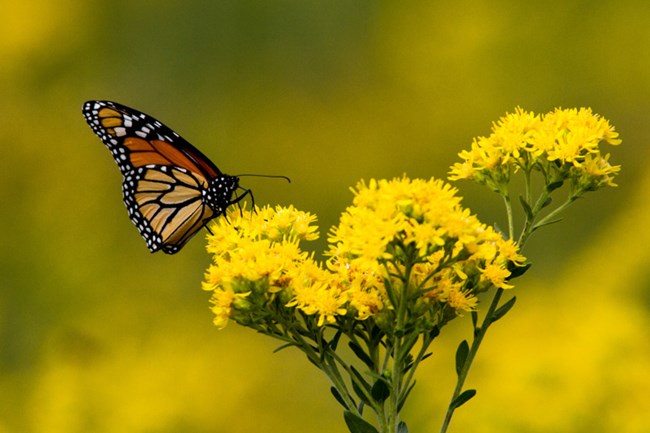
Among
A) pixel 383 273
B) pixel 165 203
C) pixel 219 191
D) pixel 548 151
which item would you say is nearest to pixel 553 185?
pixel 548 151

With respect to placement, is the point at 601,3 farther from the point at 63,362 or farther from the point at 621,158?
the point at 63,362

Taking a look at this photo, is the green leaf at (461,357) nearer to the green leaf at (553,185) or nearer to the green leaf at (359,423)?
the green leaf at (359,423)

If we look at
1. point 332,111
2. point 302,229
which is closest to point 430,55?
point 332,111

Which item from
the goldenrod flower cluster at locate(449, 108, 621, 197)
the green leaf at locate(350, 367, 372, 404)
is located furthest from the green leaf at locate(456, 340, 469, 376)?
the goldenrod flower cluster at locate(449, 108, 621, 197)

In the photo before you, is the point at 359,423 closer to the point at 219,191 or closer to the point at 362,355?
the point at 362,355

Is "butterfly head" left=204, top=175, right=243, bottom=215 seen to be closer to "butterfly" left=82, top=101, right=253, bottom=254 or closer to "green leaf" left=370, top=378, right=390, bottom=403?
"butterfly" left=82, top=101, right=253, bottom=254

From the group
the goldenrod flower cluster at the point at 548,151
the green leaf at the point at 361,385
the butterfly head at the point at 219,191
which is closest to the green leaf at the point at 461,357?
the green leaf at the point at 361,385
